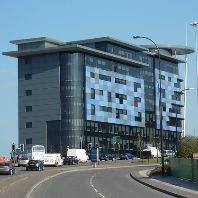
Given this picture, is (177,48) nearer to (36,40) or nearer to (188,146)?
(36,40)

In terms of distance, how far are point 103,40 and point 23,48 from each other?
20.7 m

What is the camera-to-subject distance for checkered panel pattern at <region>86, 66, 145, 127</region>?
144875mm

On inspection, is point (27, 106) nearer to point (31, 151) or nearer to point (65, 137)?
point (65, 137)

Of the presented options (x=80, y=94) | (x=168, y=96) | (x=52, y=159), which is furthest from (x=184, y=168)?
(x=168, y=96)

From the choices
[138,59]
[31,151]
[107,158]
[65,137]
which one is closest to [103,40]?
[138,59]

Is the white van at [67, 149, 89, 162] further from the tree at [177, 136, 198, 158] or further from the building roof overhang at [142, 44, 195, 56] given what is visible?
the building roof overhang at [142, 44, 195, 56]

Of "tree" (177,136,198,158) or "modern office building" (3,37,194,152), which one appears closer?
"tree" (177,136,198,158)

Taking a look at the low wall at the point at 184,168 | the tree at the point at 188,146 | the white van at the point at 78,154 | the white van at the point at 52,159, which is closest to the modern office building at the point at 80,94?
the white van at the point at 78,154

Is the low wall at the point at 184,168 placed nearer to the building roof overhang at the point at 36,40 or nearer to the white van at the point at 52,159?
the white van at the point at 52,159

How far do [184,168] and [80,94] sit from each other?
99656mm

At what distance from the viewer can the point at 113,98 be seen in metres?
152

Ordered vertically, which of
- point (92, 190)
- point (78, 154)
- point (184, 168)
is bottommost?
point (78, 154)

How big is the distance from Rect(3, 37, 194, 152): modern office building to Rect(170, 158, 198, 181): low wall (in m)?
83.9

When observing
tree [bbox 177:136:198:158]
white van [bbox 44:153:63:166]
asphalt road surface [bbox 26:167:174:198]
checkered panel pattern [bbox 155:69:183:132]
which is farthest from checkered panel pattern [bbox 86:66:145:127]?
asphalt road surface [bbox 26:167:174:198]
